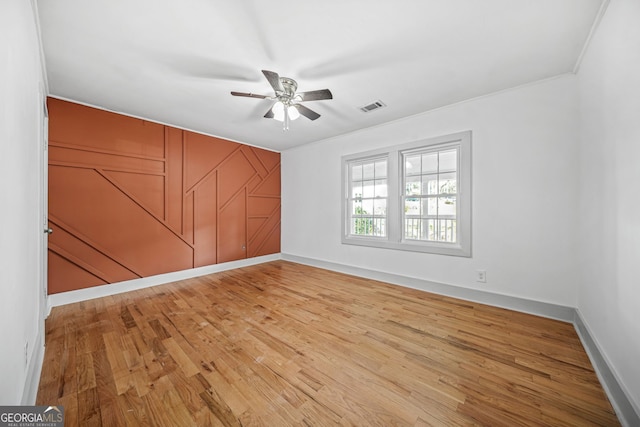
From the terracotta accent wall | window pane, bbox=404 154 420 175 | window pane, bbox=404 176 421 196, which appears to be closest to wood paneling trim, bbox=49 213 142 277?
the terracotta accent wall

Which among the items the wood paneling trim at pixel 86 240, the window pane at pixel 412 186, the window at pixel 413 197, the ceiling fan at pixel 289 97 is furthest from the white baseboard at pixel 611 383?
the wood paneling trim at pixel 86 240

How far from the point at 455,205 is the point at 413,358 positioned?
7.40ft

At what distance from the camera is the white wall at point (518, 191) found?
2.53 meters

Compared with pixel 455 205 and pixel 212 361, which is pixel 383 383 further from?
pixel 455 205

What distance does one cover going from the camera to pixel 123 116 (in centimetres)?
349

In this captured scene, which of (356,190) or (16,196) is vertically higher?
(356,190)

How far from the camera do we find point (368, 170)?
4.38 meters

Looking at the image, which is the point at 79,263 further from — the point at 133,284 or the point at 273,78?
the point at 273,78

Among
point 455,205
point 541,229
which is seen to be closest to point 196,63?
point 455,205

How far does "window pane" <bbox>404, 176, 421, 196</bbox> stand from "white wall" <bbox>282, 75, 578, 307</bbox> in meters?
0.62

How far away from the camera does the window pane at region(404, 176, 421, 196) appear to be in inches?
146

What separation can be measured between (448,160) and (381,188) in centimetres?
114

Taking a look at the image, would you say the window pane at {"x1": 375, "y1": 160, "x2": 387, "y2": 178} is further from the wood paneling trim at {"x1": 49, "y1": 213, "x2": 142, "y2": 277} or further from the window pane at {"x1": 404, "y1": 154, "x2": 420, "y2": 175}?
the wood paneling trim at {"x1": 49, "y1": 213, "x2": 142, "y2": 277}

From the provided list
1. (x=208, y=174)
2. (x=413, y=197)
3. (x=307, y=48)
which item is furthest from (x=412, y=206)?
(x=208, y=174)
